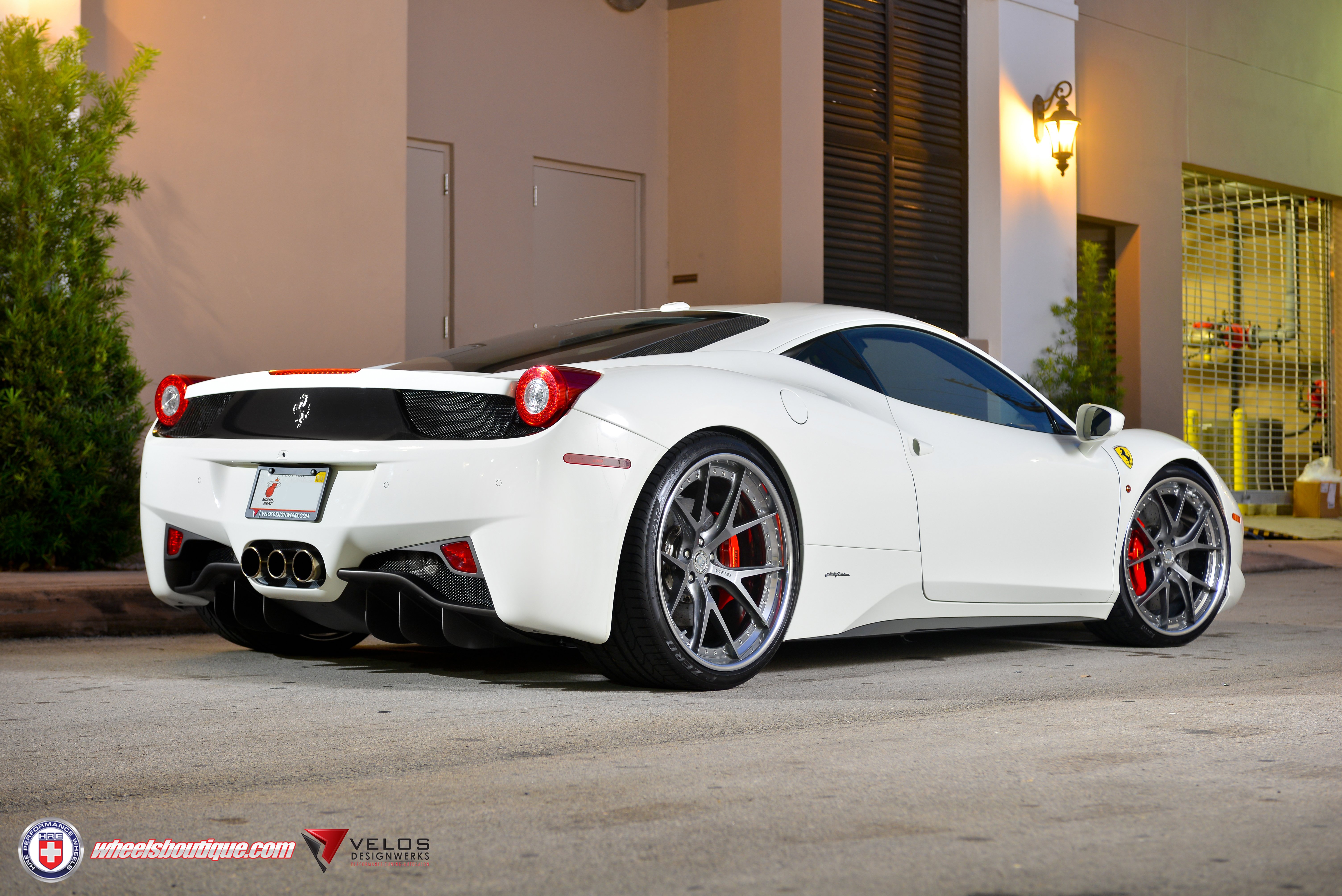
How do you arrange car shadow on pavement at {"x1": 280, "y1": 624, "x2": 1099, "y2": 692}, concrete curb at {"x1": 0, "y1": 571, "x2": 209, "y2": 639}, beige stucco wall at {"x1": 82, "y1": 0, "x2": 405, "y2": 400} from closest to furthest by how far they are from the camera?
car shadow on pavement at {"x1": 280, "y1": 624, "x2": 1099, "y2": 692} → concrete curb at {"x1": 0, "y1": 571, "x2": 209, "y2": 639} → beige stucco wall at {"x1": 82, "y1": 0, "x2": 405, "y2": 400}

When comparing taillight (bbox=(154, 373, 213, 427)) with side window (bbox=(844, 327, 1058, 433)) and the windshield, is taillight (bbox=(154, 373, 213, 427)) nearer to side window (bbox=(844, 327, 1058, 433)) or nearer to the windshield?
the windshield

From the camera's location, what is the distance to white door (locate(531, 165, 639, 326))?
36.4ft

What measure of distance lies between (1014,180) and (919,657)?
9.09 metres

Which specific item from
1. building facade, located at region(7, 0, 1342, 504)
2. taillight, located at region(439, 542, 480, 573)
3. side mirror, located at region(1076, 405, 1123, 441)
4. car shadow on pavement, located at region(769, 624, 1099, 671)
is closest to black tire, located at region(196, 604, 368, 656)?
taillight, located at region(439, 542, 480, 573)

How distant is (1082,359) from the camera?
545 inches

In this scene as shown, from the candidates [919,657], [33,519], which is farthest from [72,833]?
[33,519]

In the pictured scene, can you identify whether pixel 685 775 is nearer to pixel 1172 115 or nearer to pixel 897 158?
pixel 897 158

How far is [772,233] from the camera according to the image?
11.3 meters

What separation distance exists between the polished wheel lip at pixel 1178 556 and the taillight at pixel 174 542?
11.4 feet

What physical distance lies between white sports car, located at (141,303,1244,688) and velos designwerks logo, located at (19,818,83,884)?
1517 mm

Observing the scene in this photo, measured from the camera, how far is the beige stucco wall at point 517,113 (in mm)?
10438

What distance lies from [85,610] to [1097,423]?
4.01m

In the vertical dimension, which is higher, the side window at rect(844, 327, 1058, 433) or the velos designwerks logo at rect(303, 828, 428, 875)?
A: the side window at rect(844, 327, 1058, 433)

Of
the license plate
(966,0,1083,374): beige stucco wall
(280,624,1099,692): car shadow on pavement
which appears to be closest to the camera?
the license plate
